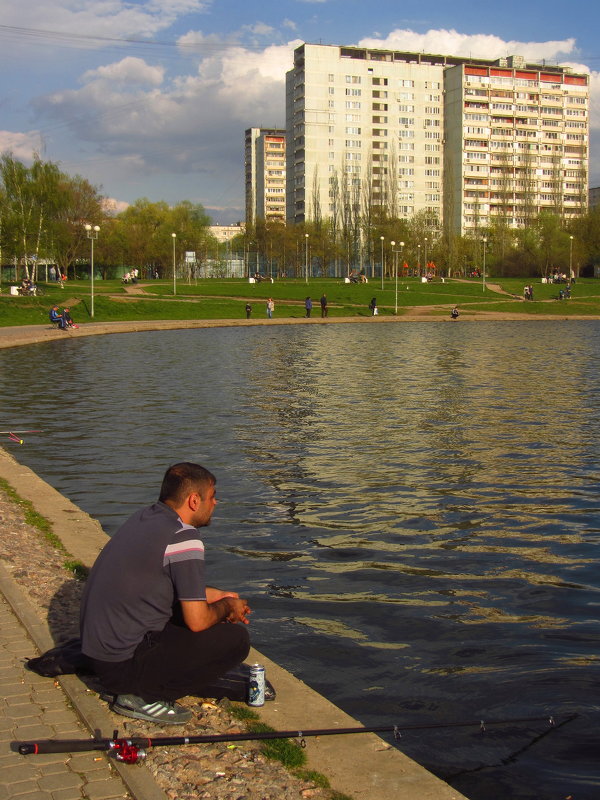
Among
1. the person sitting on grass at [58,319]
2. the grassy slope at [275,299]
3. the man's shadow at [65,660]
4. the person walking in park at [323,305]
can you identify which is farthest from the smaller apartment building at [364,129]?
the man's shadow at [65,660]

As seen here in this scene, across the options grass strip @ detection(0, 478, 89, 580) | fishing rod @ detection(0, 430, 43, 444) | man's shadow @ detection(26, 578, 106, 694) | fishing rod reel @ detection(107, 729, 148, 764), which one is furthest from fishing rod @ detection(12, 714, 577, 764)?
fishing rod @ detection(0, 430, 43, 444)

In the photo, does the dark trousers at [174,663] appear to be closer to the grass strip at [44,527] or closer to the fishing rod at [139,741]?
the fishing rod at [139,741]

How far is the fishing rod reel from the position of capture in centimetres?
427

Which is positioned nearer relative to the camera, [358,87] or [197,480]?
[197,480]

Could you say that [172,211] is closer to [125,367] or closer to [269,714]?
[125,367]

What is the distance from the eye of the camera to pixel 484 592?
797cm

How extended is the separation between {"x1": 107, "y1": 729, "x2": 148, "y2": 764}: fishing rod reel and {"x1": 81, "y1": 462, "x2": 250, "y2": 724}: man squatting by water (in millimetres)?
477

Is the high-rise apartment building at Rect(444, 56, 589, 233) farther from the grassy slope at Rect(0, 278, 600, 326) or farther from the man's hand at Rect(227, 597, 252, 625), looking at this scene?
the man's hand at Rect(227, 597, 252, 625)

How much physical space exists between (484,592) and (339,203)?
145255mm

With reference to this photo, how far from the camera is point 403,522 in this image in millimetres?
10203

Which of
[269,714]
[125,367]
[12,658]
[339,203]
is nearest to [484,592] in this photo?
[269,714]

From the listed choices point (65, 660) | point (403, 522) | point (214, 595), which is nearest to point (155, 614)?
point (214, 595)

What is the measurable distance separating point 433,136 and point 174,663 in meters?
158

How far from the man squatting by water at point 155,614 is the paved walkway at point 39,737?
327 millimetres
